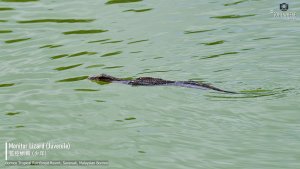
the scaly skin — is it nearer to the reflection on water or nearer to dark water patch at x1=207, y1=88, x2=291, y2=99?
the reflection on water

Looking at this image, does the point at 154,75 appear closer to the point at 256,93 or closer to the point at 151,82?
the point at 151,82

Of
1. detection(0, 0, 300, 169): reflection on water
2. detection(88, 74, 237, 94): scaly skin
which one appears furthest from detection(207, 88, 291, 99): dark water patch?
detection(88, 74, 237, 94): scaly skin

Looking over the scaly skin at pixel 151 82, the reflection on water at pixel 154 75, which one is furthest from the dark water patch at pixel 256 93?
the scaly skin at pixel 151 82

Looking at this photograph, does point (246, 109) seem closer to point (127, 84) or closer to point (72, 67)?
point (127, 84)

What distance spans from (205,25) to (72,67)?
2.72 metres

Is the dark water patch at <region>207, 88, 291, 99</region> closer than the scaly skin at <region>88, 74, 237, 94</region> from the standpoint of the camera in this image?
Yes

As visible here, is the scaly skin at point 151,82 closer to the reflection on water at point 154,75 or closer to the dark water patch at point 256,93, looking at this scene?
the reflection on water at point 154,75

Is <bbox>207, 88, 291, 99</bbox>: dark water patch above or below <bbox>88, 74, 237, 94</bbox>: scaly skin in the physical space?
below

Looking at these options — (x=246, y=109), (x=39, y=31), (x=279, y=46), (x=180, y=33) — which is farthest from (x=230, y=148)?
(x=39, y=31)

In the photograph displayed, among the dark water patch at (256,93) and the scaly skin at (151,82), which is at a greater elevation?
the scaly skin at (151,82)

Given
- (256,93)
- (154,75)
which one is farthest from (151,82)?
(256,93)

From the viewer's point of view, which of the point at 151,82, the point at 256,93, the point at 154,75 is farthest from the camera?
the point at 154,75

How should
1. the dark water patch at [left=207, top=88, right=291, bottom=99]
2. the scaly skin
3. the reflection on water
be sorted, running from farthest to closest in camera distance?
the scaly skin < the dark water patch at [left=207, top=88, right=291, bottom=99] < the reflection on water

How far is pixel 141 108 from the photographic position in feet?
28.7
